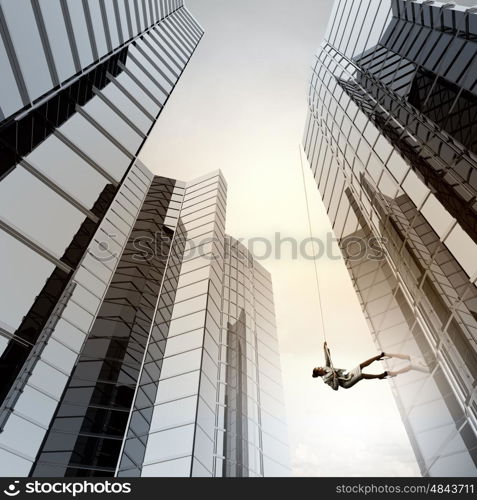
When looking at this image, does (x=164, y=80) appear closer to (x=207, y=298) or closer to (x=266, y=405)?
(x=207, y=298)

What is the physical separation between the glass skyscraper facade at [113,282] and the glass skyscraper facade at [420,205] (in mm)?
9732

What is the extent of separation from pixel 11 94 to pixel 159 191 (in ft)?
113

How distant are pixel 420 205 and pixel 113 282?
2055 centimetres

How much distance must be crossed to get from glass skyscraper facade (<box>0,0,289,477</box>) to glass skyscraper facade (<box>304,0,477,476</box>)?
31.9 feet

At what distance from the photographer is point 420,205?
1594 cm

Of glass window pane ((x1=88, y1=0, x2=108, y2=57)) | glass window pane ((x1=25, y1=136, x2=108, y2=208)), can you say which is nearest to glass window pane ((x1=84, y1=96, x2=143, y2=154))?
glass window pane ((x1=88, y1=0, x2=108, y2=57))

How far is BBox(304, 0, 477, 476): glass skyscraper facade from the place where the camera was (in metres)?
13.5

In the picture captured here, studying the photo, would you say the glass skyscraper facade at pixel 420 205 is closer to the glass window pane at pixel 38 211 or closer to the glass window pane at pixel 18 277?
the glass window pane at pixel 38 211

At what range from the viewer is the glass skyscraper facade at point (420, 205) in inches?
532

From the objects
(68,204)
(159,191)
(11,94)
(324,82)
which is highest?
(159,191)

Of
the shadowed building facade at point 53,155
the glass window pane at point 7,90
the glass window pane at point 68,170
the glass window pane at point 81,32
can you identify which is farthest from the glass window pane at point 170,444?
the glass window pane at point 7,90

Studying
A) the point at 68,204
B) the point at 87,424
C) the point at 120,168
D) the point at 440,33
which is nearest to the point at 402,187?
the point at 440,33

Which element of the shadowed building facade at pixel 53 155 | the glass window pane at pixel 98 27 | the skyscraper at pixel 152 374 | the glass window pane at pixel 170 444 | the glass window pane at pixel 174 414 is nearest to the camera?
the shadowed building facade at pixel 53 155

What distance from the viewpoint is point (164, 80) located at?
20.7 meters
